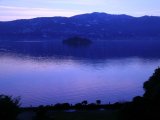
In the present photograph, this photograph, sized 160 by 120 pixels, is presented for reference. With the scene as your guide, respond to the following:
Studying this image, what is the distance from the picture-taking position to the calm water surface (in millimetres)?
36969

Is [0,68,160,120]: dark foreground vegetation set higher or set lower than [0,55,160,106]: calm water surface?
lower

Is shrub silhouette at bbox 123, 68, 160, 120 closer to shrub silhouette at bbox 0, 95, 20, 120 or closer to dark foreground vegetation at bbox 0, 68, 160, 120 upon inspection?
dark foreground vegetation at bbox 0, 68, 160, 120

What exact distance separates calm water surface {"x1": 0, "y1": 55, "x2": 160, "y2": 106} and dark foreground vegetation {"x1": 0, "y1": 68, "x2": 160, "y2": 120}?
9.19 meters

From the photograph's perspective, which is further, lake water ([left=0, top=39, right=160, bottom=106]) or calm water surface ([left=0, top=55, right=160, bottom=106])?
calm water surface ([left=0, top=55, right=160, bottom=106])

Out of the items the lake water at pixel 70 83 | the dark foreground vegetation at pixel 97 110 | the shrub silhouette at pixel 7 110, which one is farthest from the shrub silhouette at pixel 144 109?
the lake water at pixel 70 83

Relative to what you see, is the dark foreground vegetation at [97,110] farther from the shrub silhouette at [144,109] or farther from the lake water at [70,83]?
the lake water at [70,83]

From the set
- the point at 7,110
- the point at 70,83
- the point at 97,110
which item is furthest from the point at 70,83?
the point at 7,110

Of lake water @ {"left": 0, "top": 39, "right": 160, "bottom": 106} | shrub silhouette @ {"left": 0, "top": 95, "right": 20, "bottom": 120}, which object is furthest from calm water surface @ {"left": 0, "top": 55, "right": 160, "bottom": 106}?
shrub silhouette @ {"left": 0, "top": 95, "right": 20, "bottom": 120}

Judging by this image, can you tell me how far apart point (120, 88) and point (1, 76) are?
65.4ft

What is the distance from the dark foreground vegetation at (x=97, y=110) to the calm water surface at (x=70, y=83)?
9188mm

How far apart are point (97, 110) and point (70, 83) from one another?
21.0m

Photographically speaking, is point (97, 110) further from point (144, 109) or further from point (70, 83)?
point (70, 83)

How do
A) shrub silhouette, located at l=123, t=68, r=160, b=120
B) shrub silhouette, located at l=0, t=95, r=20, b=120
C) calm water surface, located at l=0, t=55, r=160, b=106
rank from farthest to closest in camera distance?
calm water surface, located at l=0, t=55, r=160, b=106
shrub silhouette, located at l=123, t=68, r=160, b=120
shrub silhouette, located at l=0, t=95, r=20, b=120

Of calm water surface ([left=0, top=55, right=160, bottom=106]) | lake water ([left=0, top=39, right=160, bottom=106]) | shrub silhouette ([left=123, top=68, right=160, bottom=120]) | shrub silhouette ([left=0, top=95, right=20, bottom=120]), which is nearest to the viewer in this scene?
shrub silhouette ([left=0, top=95, right=20, bottom=120])
